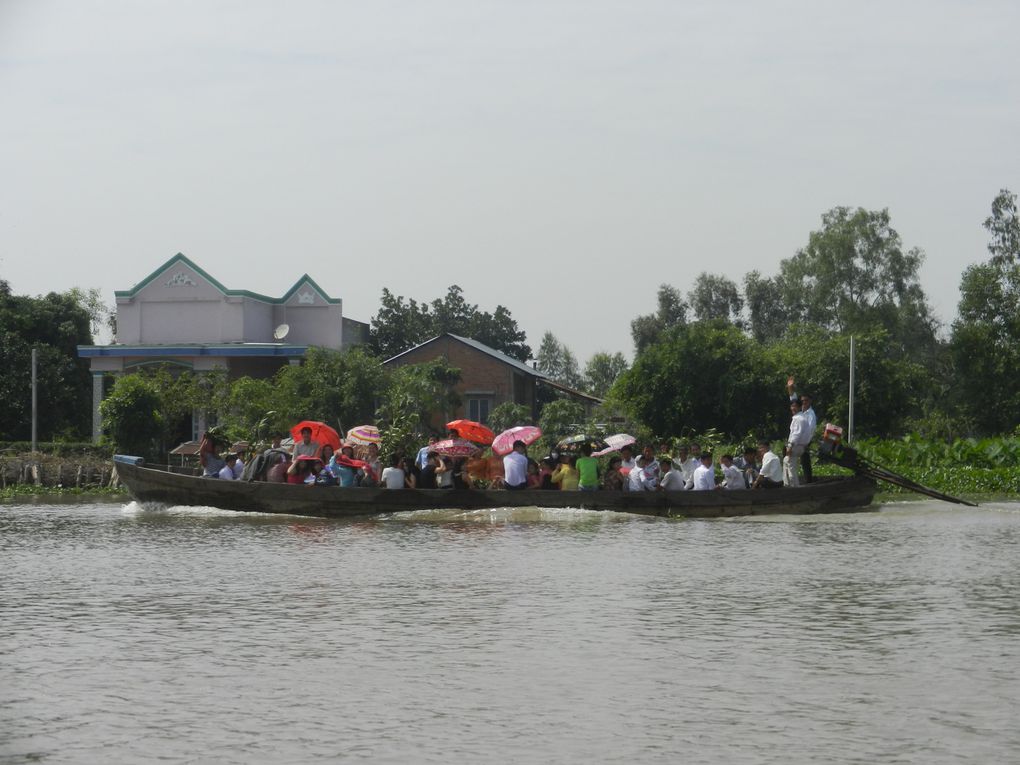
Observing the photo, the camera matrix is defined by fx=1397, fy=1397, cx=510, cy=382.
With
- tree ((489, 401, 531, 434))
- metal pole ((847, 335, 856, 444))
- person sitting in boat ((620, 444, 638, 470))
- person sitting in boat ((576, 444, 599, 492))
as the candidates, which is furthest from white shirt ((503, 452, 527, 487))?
tree ((489, 401, 531, 434))

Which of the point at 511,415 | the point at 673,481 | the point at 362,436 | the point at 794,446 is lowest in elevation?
the point at 673,481

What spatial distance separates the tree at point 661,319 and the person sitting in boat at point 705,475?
177 feet

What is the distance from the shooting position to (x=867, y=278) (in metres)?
60.2

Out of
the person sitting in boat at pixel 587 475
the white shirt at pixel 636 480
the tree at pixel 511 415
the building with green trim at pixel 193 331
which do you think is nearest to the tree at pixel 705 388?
the tree at pixel 511 415

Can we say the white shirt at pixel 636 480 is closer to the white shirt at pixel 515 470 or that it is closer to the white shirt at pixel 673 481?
the white shirt at pixel 673 481

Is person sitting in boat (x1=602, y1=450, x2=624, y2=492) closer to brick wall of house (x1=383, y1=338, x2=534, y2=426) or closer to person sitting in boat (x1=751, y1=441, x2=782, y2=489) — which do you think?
person sitting in boat (x1=751, y1=441, x2=782, y2=489)

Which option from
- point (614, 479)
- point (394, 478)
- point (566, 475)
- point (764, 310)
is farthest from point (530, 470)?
point (764, 310)

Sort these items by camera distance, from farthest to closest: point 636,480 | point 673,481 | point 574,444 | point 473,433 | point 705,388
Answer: point 705,388
point 574,444
point 473,433
point 673,481
point 636,480

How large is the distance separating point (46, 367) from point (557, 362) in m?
50.4

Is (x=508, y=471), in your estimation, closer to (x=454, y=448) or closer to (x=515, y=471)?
(x=515, y=471)

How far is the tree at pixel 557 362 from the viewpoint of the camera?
95125mm

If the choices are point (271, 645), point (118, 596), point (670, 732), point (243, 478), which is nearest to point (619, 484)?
point (243, 478)

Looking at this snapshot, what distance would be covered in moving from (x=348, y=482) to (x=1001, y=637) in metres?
14.6

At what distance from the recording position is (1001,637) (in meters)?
11.7
